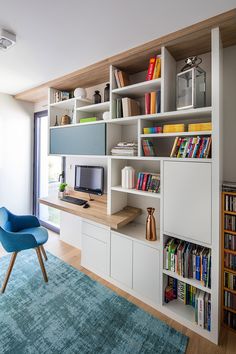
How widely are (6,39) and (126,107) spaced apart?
1.24m

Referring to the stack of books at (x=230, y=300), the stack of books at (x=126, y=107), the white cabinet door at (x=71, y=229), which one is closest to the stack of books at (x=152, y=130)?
the stack of books at (x=126, y=107)

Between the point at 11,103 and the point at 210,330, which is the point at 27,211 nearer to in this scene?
the point at 11,103

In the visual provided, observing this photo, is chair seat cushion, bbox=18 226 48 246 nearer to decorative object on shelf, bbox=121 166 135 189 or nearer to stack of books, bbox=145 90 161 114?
decorative object on shelf, bbox=121 166 135 189

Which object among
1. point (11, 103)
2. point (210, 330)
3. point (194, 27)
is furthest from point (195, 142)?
point (11, 103)

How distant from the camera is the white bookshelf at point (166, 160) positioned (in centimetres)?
154

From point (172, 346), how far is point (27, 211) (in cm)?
343

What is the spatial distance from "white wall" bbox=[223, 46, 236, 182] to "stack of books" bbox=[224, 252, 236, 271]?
2.17 ft

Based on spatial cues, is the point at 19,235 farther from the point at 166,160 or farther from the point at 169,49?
the point at 169,49

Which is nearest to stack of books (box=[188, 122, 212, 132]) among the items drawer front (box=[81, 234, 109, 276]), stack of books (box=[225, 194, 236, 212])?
stack of books (box=[225, 194, 236, 212])

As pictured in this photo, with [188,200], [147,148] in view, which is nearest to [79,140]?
[147,148]

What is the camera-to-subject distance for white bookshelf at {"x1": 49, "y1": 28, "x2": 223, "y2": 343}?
1.54 m

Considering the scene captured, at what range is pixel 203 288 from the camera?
5.40 feet

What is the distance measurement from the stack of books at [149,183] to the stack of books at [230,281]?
0.93 metres

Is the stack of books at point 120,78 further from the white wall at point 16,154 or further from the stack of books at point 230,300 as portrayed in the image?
the white wall at point 16,154
